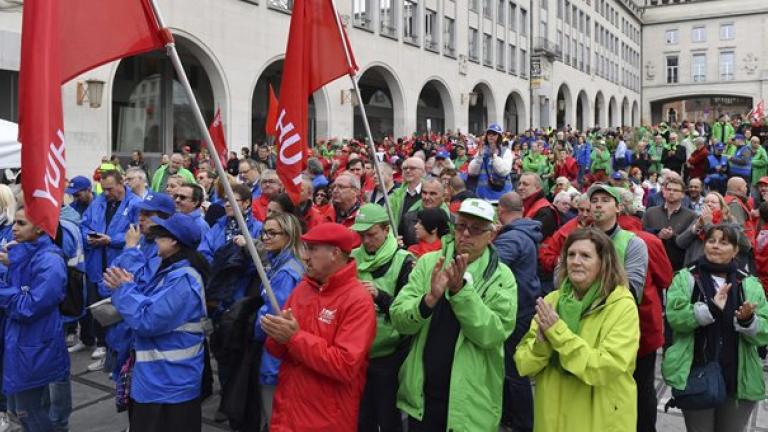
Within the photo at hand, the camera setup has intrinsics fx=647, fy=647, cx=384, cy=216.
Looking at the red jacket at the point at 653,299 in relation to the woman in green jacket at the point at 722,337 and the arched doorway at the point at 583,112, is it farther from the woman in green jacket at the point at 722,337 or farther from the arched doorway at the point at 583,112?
the arched doorway at the point at 583,112

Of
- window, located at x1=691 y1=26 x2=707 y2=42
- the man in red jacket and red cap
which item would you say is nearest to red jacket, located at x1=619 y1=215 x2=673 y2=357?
the man in red jacket and red cap

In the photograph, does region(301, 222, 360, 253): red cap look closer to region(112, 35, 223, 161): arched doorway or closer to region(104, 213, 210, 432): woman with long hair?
region(104, 213, 210, 432): woman with long hair

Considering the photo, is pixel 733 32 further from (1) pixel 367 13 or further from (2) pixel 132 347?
(2) pixel 132 347

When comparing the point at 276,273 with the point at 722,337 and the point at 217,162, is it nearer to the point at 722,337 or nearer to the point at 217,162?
the point at 217,162

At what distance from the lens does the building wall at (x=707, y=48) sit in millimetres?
63688

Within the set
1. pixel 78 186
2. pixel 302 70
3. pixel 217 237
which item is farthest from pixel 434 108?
pixel 302 70

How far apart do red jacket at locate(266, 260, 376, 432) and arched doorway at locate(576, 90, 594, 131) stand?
53.9 m

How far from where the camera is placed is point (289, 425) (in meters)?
3.26

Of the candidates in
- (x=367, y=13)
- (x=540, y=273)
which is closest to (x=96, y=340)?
(x=540, y=273)

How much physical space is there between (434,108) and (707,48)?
44.5m

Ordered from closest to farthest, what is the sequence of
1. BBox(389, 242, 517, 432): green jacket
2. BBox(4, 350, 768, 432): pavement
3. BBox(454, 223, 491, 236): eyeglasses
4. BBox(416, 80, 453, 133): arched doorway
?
BBox(389, 242, 517, 432): green jacket < BBox(454, 223, 491, 236): eyeglasses < BBox(4, 350, 768, 432): pavement < BBox(416, 80, 453, 133): arched doorway

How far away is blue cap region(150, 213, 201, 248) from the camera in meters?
3.63

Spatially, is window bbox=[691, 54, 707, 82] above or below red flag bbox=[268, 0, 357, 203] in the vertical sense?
→ above

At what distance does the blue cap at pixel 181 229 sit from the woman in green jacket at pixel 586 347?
1937 mm
